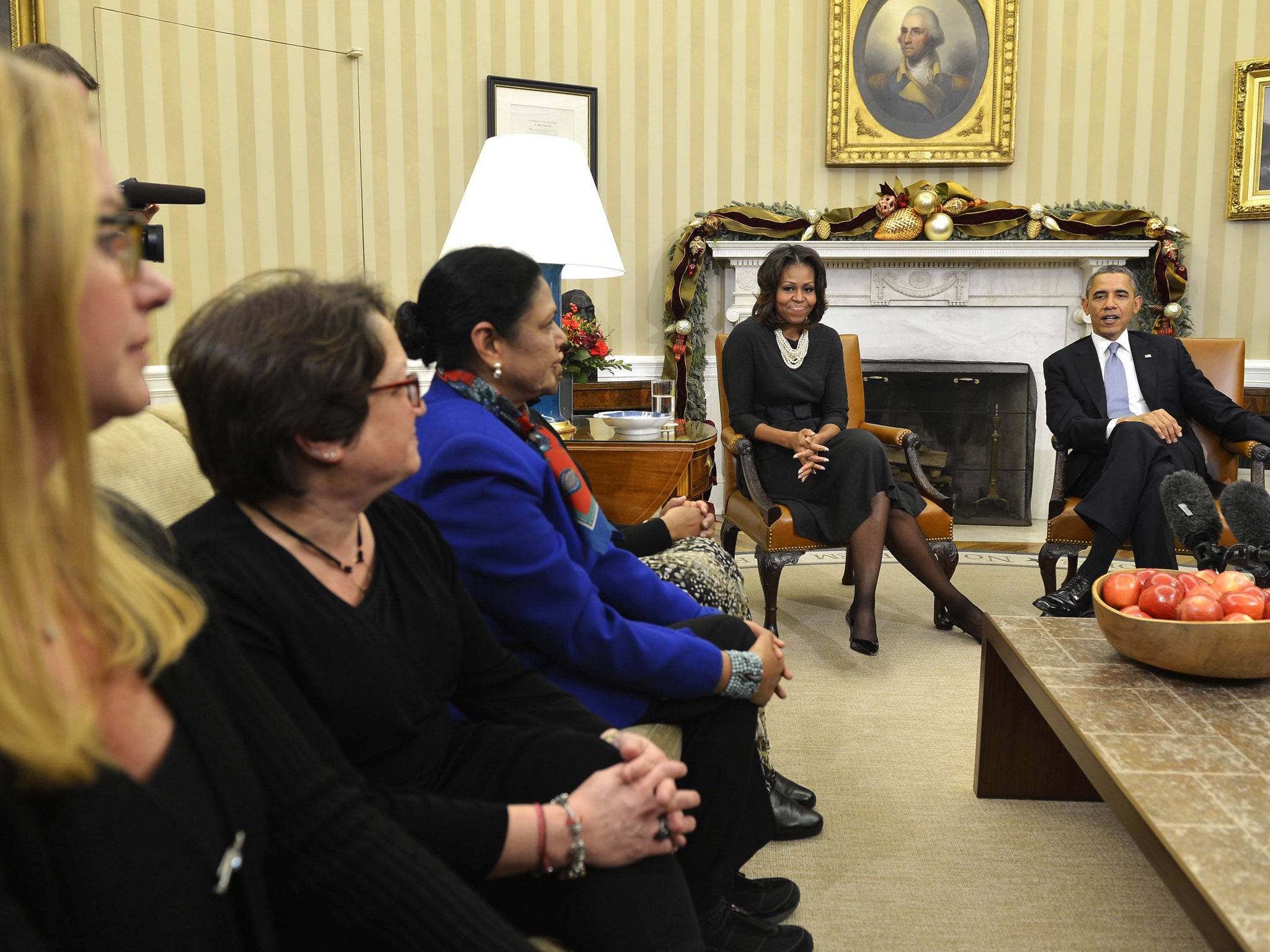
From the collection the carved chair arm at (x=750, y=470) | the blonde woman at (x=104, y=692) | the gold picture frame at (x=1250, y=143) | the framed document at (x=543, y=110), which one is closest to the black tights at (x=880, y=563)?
the carved chair arm at (x=750, y=470)

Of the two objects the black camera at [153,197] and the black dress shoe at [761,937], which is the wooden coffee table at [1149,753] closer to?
the black dress shoe at [761,937]

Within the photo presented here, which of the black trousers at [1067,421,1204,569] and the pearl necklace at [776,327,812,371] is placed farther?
the pearl necklace at [776,327,812,371]

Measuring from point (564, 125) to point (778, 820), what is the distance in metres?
4.42

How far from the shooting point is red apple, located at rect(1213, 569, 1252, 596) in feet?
6.23

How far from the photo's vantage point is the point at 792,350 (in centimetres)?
389

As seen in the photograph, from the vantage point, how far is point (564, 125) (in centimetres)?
560

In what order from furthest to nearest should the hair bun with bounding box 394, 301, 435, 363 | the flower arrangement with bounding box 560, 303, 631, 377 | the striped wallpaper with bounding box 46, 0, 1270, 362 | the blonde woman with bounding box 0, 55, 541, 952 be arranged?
the striped wallpaper with bounding box 46, 0, 1270, 362 → the flower arrangement with bounding box 560, 303, 631, 377 → the hair bun with bounding box 394, 301, 435, 363 → the blonde woman with bounding box 0, 55, 541, 952

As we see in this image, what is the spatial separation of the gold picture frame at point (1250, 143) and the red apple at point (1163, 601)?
4568mm

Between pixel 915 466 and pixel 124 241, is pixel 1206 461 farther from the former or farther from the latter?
pixel 124 241

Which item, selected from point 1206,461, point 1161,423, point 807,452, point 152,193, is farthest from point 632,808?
point 1206,461

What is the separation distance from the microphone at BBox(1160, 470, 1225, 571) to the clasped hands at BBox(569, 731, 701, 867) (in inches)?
60.5

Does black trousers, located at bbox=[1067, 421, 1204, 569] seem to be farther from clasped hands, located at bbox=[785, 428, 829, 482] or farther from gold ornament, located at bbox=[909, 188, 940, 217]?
gold ornament, located at bbox=[909, 188, 940, 217]

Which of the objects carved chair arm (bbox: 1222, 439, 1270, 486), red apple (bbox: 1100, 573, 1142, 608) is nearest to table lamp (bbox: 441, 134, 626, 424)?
red apple (bbox: 1100, 573, 1142, 608)

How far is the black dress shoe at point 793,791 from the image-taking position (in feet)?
7.22
